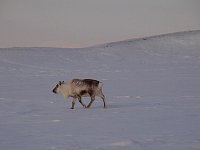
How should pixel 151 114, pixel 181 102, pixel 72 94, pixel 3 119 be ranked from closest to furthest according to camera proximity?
Result: pixel 3 119 < pixel 151 114 < pixel 72 94 < pixel 181 102

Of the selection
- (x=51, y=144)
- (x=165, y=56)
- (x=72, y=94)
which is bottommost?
(x=51, y=144)

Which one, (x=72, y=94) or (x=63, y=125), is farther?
(x=72, y=94)

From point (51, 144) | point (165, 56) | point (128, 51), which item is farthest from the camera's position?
point (128, 51)

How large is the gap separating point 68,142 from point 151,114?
4982 millimetres

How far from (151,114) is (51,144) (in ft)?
17.3

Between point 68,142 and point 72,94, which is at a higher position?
point 72,94

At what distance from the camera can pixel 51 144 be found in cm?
813

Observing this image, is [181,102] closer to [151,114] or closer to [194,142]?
[151,114]

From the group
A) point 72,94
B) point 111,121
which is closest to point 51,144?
point 111,121

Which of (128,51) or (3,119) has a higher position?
(128,51)

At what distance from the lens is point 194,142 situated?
8242 millimetres

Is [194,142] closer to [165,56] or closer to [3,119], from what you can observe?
[3,119]

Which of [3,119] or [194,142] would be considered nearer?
[194,142]

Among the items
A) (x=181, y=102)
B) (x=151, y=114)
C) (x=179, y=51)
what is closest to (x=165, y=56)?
(x=179, y=51)
